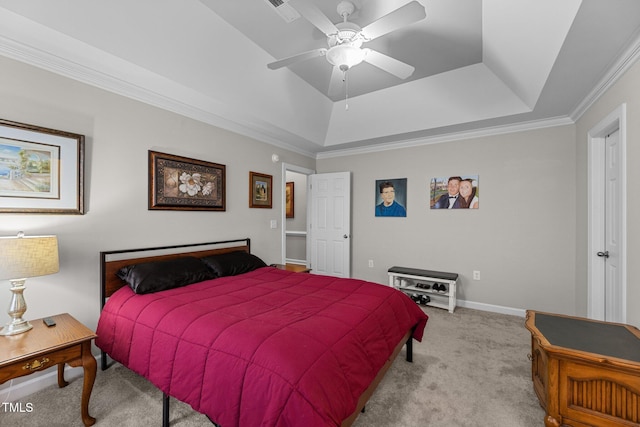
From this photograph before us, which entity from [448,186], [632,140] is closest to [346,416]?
[632,140]

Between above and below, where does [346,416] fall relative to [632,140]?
below

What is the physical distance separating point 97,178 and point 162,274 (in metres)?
0.99

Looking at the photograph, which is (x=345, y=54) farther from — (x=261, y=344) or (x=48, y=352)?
(x=48, y=352)

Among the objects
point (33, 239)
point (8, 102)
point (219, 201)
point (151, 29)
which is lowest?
point (33, 239)

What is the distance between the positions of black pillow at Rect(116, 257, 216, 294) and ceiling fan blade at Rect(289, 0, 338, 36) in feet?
7.37

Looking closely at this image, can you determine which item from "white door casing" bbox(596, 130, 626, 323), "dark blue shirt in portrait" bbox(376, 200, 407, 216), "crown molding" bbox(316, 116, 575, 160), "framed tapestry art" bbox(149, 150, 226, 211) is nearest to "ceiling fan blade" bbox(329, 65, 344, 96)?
"crown molding" bbox(316, 116, 575, 160)

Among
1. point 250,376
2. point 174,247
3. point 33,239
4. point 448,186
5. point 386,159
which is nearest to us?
point 250,376

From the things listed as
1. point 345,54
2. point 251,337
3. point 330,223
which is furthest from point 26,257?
point 330,223

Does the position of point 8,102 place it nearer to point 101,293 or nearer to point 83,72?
point 83,72

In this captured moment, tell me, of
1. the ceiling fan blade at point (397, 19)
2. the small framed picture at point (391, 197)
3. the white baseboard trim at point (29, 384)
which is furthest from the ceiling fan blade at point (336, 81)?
the white baseboard trim at point (29, 384)

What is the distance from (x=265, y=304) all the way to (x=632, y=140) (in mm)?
2898

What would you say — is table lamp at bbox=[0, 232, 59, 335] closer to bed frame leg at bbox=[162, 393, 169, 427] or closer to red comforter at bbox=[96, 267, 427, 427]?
red comforter at bbox=[96, 267, 427, 427]

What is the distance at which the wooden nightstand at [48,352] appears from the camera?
1.48 metres

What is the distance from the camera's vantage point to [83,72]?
7.41ft
